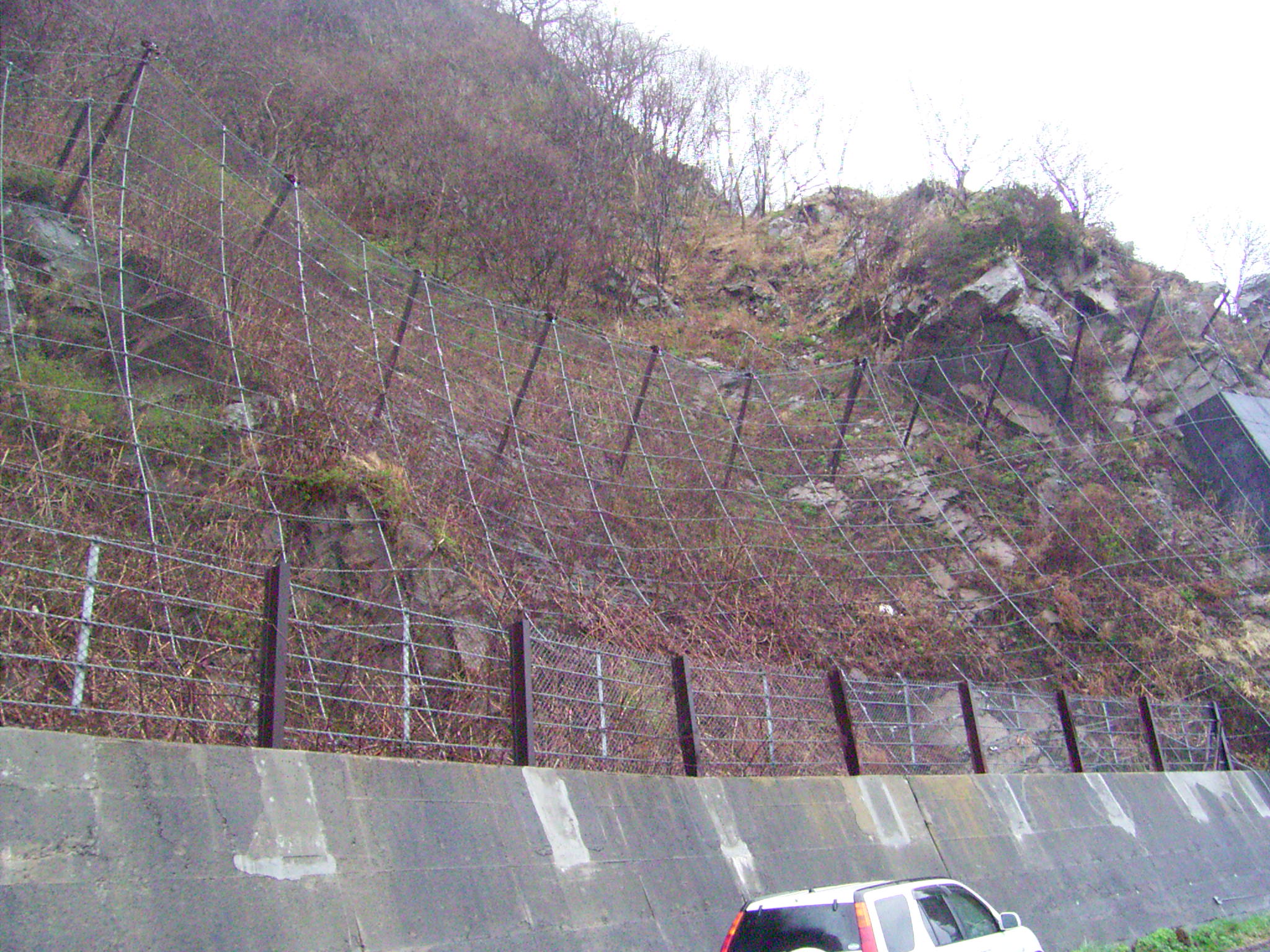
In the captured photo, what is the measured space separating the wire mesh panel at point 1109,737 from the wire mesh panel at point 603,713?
19.7 feet

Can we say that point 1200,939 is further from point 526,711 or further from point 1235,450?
point 1235,450

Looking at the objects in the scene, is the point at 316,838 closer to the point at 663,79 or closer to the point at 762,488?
the point at 762,488

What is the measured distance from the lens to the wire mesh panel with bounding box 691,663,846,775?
23.4ft

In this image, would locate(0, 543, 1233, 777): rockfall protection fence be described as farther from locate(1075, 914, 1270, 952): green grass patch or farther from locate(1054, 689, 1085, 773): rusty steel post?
locate(1075, 914, 1270, 952): green grass patch

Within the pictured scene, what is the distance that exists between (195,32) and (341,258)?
45.6ft

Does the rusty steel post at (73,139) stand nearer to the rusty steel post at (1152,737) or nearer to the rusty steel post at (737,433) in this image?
the rusty steel post at (737,433)

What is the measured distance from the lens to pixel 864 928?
15.1 feet

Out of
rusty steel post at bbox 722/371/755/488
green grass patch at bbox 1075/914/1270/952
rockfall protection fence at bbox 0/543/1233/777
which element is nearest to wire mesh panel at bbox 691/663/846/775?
rockfall protection fence at bbox 0/543/1233/777

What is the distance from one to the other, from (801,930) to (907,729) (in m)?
Answer: 5.48

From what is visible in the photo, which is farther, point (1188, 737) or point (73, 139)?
point (1188, 737)

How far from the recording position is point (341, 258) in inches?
420

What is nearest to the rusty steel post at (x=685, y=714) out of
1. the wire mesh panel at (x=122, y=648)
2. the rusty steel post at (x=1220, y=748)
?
the wire mesh panel at (x=122, y=648)

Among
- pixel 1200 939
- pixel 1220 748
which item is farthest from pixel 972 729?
pixel 1220 748

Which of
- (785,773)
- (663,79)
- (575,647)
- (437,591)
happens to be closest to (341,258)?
(437,591)
